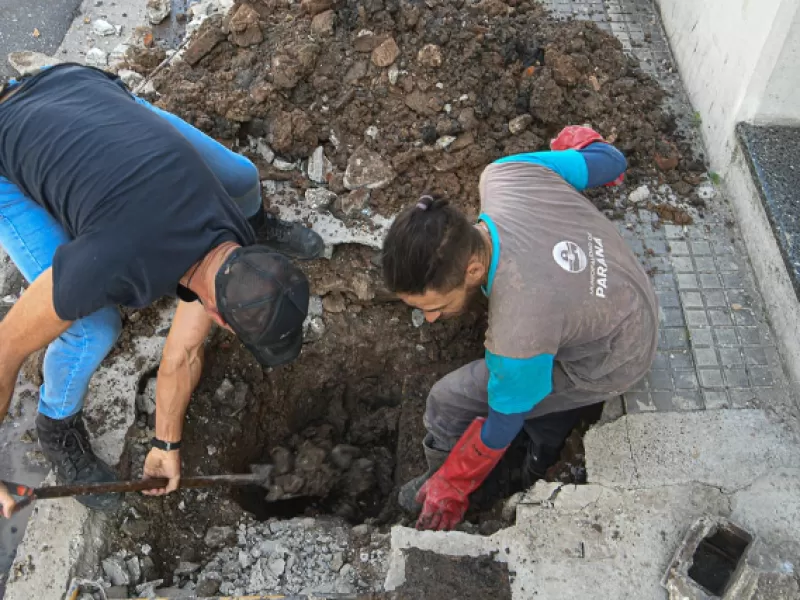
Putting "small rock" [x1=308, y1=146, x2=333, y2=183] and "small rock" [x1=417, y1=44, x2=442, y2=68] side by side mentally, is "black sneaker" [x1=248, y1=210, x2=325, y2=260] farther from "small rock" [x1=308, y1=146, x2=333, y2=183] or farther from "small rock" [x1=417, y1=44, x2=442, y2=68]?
"small rock" [x1=417, y1=44, x2=442, y2=68]

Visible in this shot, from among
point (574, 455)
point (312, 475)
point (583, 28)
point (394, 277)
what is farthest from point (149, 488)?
point (583, 28)

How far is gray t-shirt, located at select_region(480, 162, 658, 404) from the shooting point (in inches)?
85.3

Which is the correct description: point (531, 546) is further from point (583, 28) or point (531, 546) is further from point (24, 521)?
point (583, 28)

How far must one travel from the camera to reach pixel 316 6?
3.77m

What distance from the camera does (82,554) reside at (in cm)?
260

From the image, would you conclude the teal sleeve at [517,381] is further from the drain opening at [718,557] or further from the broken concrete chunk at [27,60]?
the broken concrete chunk at [27,60]

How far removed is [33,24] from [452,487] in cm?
464

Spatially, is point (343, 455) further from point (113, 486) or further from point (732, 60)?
point (732, 60)

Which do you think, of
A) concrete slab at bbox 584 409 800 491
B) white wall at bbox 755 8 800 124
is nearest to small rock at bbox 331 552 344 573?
concrete slab at bbox 584 409 800 491

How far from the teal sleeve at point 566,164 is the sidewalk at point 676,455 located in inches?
32.1

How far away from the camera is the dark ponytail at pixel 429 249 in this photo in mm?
2064

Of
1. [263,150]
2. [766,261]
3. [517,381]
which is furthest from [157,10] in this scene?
[766,261]

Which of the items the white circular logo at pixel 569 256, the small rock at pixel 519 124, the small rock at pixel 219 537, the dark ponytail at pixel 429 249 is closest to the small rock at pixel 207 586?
the small rock at pixel 219 537

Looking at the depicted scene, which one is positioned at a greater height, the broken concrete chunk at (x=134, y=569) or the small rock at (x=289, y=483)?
the broken concrete chunk at (x=134, y=569)
